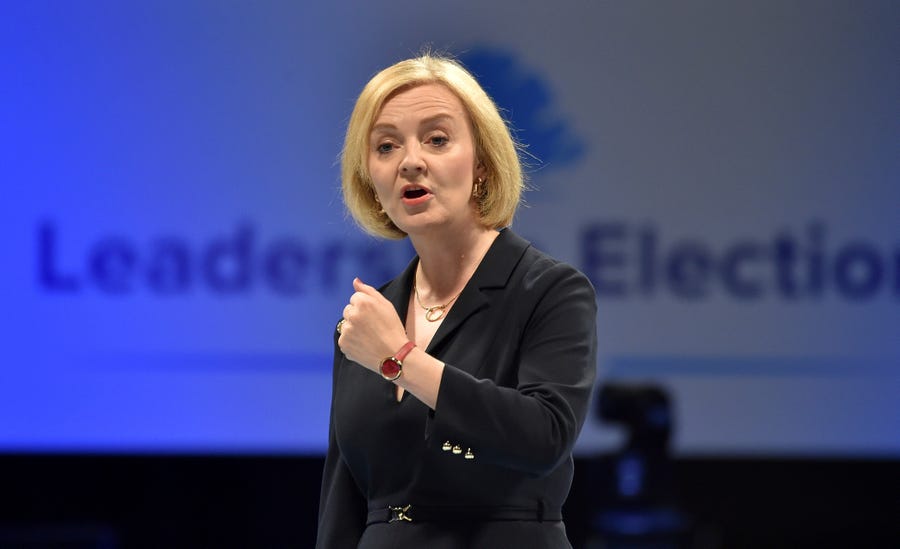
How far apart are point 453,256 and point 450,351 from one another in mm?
198

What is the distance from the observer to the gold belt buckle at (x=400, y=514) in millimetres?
1841

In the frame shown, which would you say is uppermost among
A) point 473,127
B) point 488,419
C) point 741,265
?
point 473,127

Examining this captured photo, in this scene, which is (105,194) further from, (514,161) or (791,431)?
(514,161)

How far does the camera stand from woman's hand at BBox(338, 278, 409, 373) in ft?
5.57

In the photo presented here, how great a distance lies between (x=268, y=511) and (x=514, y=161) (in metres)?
3.57

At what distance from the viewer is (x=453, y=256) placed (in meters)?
2.00

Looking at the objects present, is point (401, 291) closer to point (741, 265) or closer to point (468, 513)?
point (468, 513)

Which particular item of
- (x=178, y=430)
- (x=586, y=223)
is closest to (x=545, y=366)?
(x=586, y=223)

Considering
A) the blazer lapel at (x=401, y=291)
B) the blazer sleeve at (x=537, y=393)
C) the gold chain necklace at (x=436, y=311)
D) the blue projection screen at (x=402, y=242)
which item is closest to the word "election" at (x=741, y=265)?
the blue projection screen at (x=402, y=242)

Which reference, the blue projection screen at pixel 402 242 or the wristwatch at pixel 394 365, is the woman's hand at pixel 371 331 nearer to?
the wristwatch at pixel 394 365

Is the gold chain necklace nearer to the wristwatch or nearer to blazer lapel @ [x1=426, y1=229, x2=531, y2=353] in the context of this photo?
blazer lapel @ [x1=426, y1=229, x2=531, y2=353]

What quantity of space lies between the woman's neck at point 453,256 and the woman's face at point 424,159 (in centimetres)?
4

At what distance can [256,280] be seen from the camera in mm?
5043

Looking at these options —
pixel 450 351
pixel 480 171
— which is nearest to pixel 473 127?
pixel 480 171
